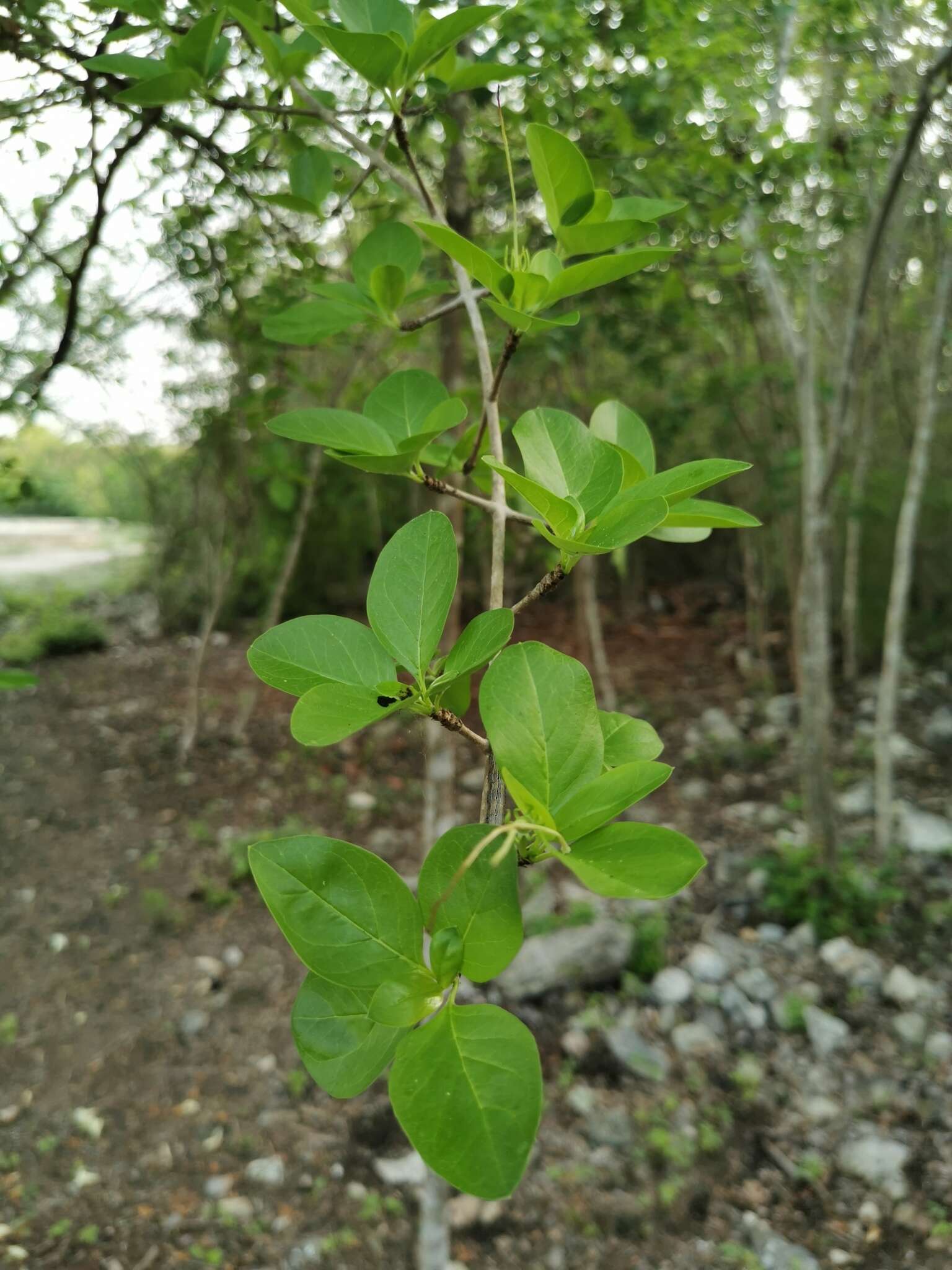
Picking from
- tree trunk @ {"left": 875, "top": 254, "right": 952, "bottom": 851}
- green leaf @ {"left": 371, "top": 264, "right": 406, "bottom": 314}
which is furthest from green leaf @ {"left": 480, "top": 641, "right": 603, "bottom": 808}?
tree trunk @ {"left": 875, "top": 254, "right": 952, "bottom": 851}

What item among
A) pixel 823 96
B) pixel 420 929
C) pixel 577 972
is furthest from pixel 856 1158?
pixel 823 96

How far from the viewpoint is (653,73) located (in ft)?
6.31

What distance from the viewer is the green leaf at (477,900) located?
348mm

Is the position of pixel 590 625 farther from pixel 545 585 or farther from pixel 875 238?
pixel 545 585

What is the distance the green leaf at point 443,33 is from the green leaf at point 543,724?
378mm

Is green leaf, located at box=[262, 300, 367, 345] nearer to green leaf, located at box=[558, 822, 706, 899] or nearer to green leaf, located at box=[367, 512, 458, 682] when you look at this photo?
green leaf, located at box=[367, 512, 458, 682]

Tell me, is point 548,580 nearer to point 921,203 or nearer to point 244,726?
point 921,203

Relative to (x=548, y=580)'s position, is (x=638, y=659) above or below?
below

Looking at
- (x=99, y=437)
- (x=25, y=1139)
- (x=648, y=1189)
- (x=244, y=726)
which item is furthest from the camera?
(x=99, y=437)

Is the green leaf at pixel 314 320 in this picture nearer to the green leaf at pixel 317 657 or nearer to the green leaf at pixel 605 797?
the green leaf at pixel 317 657

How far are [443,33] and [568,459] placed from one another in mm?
298

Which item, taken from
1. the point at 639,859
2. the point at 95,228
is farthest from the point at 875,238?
the point at 639,859

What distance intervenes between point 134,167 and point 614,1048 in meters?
2.63

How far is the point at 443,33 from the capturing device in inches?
20.6
